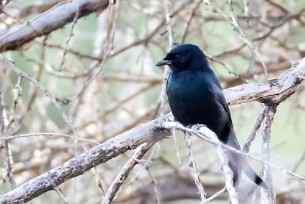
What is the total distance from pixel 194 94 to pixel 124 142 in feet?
2.06

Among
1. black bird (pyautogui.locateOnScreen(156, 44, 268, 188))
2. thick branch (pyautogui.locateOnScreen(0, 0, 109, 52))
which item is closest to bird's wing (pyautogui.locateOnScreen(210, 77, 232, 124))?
black bird (pyautogui.locateOnScreen(156, 44, 268, 188))

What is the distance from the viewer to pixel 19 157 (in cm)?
650

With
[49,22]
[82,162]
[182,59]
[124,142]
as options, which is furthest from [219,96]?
[49,22]

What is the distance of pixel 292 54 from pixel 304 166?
249 centimetres

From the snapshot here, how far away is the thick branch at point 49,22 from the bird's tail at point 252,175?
59.8 inches

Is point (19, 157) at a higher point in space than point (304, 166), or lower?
higher

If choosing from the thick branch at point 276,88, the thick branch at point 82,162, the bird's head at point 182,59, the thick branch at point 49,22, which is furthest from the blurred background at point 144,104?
the thick branch at point 82,162

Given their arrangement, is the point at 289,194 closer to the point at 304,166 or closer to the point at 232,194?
the point at 304,166

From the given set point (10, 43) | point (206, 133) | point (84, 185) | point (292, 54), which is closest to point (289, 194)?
point (292, 54)

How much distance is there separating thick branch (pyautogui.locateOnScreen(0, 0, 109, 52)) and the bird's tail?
4.98 feet

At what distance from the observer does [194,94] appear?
339 cm

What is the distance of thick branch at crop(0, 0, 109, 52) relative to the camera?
4.12 meters

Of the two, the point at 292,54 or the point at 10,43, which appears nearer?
the point at 10,43

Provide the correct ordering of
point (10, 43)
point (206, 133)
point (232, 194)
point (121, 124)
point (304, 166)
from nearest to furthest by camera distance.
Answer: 1. point (232, 194)
2. point (206, 133)
3. point (10, 43)
4. point (121, 124)
5. point (304, 166)
